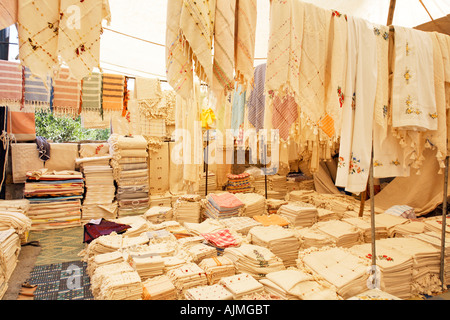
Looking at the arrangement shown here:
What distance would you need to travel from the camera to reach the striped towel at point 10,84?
3471 mm

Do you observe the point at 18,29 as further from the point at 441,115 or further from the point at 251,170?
the point at 251,170

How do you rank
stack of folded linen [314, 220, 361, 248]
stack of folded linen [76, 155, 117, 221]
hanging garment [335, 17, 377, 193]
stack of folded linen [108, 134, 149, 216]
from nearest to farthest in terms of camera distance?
1. hanging garment [335, 17, 377, 193]
2. stack of folded linen [314, 220, 361, 248]
3. stack of folded linen [76, 155, 117, 221]
4. stack of folded linen [108, 134, 149, 216]

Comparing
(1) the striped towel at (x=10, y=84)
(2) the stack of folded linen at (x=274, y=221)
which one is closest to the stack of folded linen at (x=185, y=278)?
(2) the stack of folded linen at (x=274, y=221)

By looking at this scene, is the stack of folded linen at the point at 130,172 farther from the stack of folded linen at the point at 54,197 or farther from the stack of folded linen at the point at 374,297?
the stack of folded linen at the point at 374,297

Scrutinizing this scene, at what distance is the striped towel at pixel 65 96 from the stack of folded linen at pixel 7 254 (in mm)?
1819

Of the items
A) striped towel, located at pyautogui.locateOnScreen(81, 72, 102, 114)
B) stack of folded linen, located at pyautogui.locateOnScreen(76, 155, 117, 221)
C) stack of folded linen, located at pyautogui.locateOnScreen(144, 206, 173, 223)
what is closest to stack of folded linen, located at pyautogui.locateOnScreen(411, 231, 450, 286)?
stack of folded linen, located at pyautogui.locateOnScreen(144, 206, 173, 223)

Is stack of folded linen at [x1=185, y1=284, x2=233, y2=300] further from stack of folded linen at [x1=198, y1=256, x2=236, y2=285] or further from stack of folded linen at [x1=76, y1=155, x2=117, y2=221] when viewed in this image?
stack of folded linen at [x1=76, y1=155, x2=117, y2=221]

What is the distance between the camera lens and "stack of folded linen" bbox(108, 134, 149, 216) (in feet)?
14.6

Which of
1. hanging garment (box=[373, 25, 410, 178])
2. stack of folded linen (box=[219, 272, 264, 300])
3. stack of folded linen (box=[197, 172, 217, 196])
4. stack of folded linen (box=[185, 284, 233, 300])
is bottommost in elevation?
stack of folded linen (box=[185, 284, 233, 300])

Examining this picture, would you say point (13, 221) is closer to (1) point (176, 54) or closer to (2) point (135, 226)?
(2) point (135, 226)

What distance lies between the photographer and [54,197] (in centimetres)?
405

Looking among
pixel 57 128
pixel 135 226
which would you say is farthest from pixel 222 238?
pixel 57 128

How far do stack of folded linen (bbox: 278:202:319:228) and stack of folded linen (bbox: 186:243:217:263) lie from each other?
124 cm

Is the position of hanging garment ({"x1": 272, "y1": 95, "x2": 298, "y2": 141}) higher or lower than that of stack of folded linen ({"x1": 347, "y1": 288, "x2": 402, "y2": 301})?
higher
